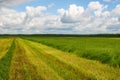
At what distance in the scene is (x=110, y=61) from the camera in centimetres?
1941

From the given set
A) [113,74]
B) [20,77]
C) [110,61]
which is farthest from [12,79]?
[110,61]

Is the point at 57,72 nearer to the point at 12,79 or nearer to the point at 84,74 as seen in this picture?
the point at 84,74

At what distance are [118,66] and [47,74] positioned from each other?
5.63m

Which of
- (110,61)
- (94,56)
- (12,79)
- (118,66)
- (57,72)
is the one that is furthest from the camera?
(94,56)

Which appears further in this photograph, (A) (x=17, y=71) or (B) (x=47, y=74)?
(A) (x=17, y=71)

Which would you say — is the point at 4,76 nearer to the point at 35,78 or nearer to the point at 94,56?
the point at 35,78

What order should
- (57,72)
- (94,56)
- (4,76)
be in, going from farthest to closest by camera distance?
(94,56) < (57,72) < (4,76)

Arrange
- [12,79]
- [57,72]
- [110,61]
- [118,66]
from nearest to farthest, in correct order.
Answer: [12,79] < [57,72] < [118,66] < [110,61]

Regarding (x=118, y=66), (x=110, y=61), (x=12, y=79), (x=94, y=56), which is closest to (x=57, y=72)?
(x=12, y=79)

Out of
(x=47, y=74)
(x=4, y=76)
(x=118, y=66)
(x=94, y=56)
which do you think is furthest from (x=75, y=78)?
(x=94, y=56)

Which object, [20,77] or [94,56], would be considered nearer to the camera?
[20,77]

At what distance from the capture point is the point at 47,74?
13.9m

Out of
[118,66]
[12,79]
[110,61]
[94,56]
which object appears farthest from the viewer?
[94,56]

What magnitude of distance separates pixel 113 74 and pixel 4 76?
5598 mm
